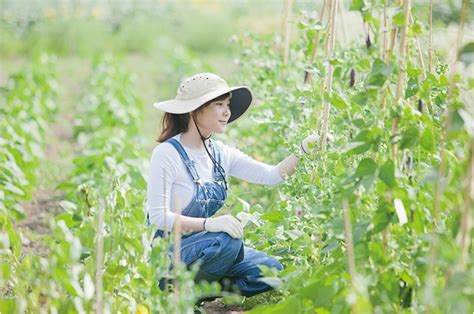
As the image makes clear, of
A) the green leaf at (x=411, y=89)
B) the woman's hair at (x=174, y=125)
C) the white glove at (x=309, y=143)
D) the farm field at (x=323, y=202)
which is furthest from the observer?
the woman's hair at (x=174, y=125)

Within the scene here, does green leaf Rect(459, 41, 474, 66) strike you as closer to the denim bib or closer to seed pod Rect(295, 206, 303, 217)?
seed pod Rect(295, 206, 303, 217)

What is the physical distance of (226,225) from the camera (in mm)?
3342

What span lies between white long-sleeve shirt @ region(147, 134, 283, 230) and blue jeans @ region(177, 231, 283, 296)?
0.15m

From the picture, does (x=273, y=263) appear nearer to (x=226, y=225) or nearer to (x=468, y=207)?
(x=226, y=225)

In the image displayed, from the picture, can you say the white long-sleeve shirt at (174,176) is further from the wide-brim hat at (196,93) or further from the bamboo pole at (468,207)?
the bamboo pole at (468,207)

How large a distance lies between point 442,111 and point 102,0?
17541mm

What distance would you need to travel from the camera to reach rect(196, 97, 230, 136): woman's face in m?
3.55

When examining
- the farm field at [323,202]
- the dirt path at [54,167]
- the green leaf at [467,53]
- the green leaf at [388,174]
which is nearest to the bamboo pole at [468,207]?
the farm field at [323,202]

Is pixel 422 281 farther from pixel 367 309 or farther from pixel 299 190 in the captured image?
pixel 299 190

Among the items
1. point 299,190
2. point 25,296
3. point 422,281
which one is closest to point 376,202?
point 422,281

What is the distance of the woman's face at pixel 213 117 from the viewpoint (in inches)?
140

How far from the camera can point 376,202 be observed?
9.41 ft

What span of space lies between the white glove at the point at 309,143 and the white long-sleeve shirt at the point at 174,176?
23 cm

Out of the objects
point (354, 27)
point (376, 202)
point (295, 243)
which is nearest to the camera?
point (376, 202)
